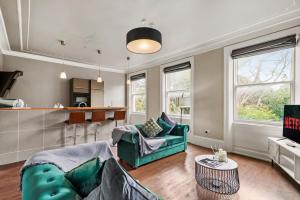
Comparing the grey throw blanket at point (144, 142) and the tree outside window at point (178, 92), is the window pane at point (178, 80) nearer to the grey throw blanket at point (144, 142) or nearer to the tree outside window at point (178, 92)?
the tree outside window at point (178, 92)

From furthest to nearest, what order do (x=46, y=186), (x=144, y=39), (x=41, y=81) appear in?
(x=41, y=81) → (x=144, y=39) → (x=46, y=186)

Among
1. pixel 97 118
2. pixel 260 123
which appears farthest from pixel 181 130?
pixel 97 118

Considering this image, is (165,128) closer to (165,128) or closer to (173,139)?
(165,128)

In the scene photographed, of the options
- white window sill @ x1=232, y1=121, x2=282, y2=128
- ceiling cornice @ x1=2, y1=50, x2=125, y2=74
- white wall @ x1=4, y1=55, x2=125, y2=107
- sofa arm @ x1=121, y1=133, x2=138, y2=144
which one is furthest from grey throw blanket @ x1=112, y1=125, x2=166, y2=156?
ceiling cornice @ x1=2, y1=50, x2=125, y2=74

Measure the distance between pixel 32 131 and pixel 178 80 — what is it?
4.18 metres

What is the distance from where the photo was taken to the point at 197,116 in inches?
169

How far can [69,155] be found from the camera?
164 centimetres

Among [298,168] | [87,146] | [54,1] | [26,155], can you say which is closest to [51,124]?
[26,155]

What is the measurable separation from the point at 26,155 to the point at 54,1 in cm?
309

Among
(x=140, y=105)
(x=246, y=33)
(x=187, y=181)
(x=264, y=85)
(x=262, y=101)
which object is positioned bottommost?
(x=187, y=181)

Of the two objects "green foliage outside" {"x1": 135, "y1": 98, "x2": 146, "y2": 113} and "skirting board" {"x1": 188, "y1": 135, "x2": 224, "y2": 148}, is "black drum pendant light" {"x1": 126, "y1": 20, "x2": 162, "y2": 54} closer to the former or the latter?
"skirting board" {"x1": 188, "y1": 135, "x2": 224, "y2": 148}

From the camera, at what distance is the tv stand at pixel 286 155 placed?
2075mm

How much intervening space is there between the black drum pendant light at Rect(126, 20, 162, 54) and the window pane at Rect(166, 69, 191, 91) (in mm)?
2602

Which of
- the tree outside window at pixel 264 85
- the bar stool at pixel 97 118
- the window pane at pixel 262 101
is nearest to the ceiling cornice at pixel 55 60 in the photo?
the bar stool at pixel 97 118
